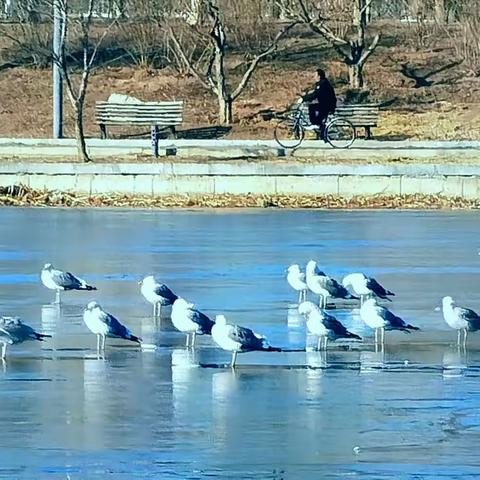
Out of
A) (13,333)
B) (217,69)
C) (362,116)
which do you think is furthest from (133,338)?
(217,69)

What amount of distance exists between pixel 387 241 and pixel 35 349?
8729 millimetres

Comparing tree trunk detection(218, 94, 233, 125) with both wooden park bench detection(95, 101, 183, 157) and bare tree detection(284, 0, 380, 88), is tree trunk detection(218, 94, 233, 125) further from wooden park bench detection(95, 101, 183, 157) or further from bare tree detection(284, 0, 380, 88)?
bare tree detection(284, 0, 380, 88)

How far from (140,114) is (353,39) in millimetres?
8907

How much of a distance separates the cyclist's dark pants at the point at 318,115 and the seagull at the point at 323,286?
18747 millimetres

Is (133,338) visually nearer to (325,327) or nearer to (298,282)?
(325,327)

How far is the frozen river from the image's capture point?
A: 8.02 metres

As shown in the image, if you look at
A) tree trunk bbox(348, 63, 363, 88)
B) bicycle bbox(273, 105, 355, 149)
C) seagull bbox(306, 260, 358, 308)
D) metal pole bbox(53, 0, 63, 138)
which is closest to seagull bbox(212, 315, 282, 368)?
seagull bbox(306, 260, 358, 308)

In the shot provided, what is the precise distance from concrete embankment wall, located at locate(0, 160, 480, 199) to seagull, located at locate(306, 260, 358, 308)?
10662mm

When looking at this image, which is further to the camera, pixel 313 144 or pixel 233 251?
pixel 313 144

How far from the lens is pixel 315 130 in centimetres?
3381

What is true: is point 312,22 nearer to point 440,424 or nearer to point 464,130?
point 464,130

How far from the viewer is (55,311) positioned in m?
13.7

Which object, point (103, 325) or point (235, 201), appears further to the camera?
point (235, 201)

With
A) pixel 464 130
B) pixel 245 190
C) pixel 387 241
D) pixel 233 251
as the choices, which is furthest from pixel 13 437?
pixel 464 130
